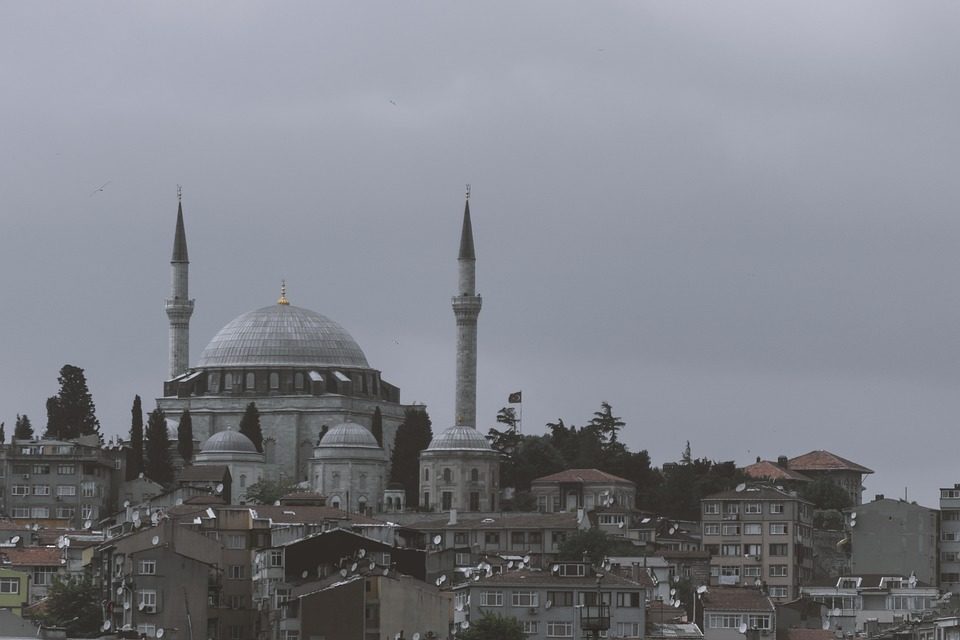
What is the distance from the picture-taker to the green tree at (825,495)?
11044 centimetres

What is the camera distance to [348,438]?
116250 mm

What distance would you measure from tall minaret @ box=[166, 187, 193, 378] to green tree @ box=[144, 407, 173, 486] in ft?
33.0

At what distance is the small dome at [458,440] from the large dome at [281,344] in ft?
43.4

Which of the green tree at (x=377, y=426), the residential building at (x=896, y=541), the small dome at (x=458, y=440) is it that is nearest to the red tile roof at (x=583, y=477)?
the small dome at (x=458, y=440)

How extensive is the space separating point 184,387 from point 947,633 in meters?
58.4

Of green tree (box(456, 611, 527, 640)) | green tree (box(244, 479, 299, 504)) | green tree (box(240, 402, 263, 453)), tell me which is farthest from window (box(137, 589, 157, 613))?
green tree (box(240, 402, 263, 453))

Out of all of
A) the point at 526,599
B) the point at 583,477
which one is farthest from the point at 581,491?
the point at 526,599

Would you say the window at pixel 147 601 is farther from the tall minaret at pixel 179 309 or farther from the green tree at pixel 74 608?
the tall minaret at pixel 179 309

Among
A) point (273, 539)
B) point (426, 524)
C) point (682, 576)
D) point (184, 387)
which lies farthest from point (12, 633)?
point (184, 387)

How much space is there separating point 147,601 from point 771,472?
159 ft

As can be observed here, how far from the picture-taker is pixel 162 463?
374 ft

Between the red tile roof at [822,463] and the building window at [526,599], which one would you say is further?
the red tile roof at [822,463]

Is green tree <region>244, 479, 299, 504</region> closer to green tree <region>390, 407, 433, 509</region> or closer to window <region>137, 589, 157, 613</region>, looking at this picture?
green tree <region>390, 407, 433, 509</region>

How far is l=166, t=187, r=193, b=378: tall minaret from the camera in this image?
12525 centimetres
